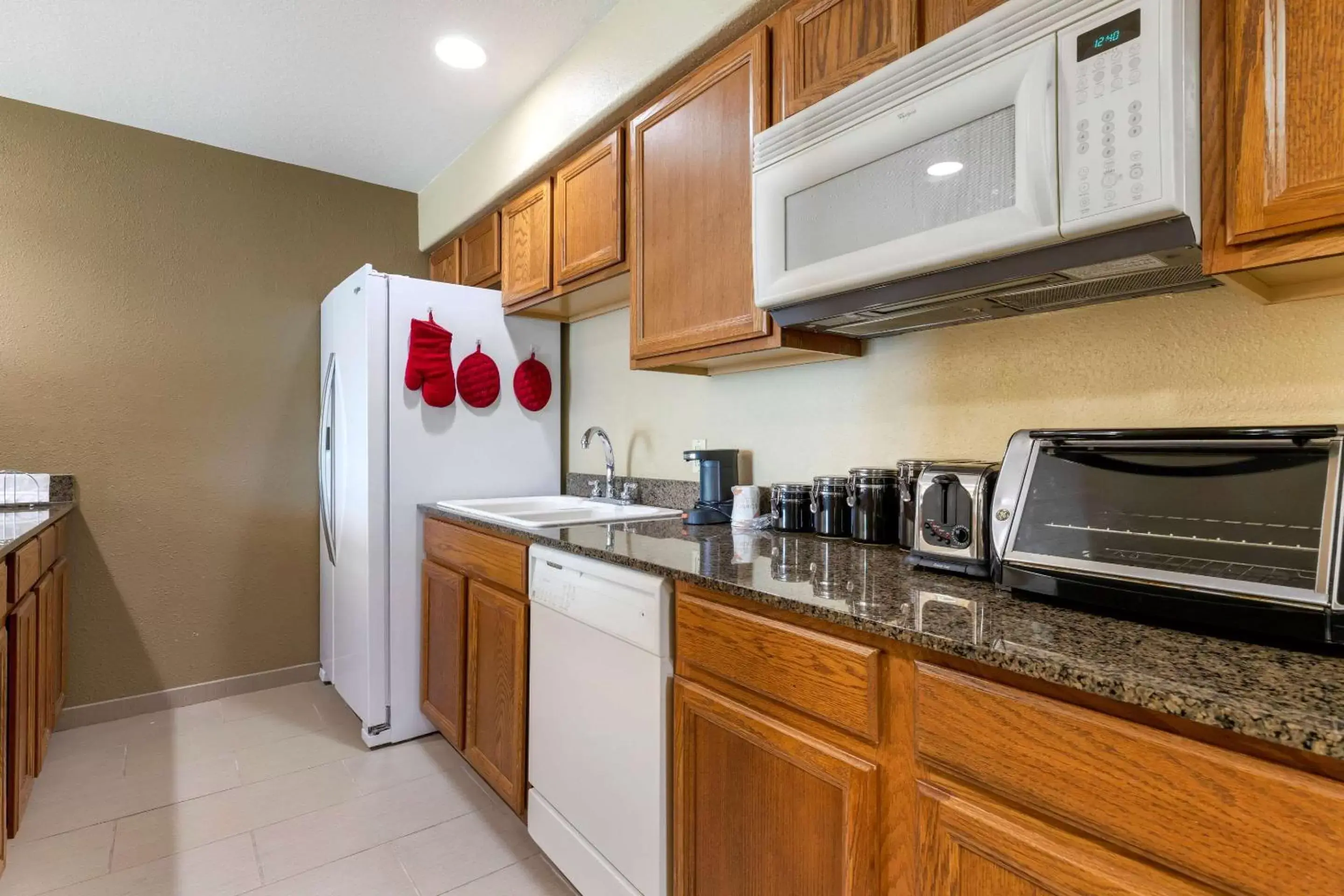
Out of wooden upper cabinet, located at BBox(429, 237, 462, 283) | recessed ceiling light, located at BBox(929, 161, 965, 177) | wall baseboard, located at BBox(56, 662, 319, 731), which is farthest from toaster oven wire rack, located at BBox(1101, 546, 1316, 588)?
wall baseboard, located at BBox(56, 662, 319, 731)

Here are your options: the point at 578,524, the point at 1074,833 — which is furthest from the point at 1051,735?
the point at 578,524

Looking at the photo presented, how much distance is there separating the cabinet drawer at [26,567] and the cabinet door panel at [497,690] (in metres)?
1.14

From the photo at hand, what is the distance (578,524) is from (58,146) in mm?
2758

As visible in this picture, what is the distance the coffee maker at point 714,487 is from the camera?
198 cm

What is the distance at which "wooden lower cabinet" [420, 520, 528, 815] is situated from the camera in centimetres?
188

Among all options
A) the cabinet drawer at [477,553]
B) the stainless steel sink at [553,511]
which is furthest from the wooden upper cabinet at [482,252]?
the cabinet drawer at [477,553]

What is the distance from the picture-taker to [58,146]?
106 inches

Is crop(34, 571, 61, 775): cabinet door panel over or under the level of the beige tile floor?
over

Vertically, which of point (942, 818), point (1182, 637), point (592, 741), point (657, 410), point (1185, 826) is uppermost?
point (657, 410)

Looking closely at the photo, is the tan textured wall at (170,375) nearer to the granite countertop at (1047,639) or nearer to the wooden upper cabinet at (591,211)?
the wooden upper cabinet at (591,211)

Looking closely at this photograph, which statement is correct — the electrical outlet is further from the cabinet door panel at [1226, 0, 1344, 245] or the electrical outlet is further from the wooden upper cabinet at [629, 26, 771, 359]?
the cabinet door panel at [1226, 0, 1344, 245]

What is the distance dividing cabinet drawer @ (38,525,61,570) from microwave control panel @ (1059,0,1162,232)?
9.27 ft

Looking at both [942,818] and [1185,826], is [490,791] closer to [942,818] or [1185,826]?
[942,818]

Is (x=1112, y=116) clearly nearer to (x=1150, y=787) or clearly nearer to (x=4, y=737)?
(x=1150, y=787)
